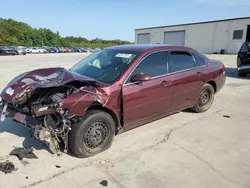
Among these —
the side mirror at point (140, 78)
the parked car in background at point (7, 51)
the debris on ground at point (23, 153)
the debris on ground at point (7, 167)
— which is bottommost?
the debris on ground at point (7, 167)

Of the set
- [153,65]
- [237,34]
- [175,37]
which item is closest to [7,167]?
[153,65]

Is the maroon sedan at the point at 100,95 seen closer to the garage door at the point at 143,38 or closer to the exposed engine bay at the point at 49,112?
the exposed engine bay at the point at 49,112

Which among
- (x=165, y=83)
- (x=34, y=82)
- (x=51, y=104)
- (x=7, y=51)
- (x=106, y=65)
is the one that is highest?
(x=106, y=65)

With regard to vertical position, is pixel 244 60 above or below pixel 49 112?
above

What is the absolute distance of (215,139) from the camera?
4043mm

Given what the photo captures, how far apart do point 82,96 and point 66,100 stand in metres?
0.23

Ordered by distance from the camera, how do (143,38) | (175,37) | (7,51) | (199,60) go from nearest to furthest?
(199,60) → (7,51) → (175,37) → (143,38)

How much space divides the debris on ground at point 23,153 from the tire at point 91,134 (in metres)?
0.65

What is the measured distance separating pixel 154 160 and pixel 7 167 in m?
2.06

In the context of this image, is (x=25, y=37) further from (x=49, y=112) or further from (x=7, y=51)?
(x=49, y=112)

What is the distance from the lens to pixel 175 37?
150ft

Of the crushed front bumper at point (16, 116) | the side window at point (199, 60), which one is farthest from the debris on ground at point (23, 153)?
the side window at point (199, 60)

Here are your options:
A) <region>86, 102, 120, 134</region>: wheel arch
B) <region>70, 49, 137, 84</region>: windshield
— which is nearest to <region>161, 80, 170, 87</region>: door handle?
<region>70, 49, 137, 84</region>: windshield

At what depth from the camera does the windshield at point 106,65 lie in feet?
12.3
